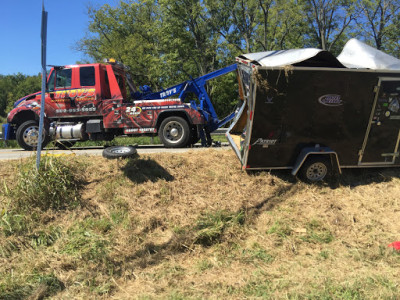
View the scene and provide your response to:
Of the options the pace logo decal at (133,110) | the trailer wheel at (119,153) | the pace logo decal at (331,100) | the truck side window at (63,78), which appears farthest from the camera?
the truck side window at (63,78)

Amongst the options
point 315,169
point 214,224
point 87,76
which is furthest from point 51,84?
point 315,169

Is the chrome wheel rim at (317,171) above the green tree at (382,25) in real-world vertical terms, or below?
below

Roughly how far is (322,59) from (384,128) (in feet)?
6.39

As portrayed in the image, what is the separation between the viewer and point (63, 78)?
9.47 m

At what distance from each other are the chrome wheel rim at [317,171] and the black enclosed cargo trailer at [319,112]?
19 mm

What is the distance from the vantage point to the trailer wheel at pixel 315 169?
5.74 meters

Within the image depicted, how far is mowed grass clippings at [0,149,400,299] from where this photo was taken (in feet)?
11.4

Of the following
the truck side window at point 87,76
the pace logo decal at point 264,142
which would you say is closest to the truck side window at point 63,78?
the truck side window at point 87,76

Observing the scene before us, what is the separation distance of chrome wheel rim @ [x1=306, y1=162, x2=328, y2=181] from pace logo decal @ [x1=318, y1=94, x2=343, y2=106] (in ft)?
4.00

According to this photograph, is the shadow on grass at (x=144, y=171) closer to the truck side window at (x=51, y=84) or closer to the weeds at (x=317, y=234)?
the weeds at (x=317, y=234)

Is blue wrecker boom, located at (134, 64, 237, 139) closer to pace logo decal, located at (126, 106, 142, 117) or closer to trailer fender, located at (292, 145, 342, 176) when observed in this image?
pace logo decal, located at (126, 106, 142, 117)

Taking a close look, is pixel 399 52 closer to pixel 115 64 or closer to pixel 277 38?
pixel 277 38

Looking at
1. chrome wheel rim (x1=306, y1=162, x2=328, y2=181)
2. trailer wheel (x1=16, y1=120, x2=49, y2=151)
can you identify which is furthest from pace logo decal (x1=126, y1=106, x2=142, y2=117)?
chrome wheel rim (x1=306, y1=162, x2=328, y2=181)

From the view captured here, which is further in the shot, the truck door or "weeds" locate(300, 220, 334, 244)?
the truck door
